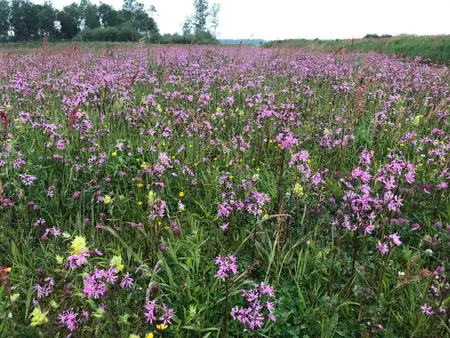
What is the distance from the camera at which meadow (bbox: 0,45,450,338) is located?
2.00m

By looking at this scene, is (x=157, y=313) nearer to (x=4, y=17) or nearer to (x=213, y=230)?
(x=213, y=230)

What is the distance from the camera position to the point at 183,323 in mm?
2139

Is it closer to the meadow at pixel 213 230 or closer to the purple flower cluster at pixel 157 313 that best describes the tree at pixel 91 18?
the meadow at pixel 213 230

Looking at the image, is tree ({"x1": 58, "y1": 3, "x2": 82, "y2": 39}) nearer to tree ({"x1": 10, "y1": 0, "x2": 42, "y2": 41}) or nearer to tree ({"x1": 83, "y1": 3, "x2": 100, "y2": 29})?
tree ({"x1": 83, "y1": 3, "x2": 100, "y2": 29})

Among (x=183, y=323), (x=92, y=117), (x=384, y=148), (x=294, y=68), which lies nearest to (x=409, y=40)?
(x=294, y=68)

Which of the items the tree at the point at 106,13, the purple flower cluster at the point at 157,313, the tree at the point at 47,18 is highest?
the tree at the point at 106,13

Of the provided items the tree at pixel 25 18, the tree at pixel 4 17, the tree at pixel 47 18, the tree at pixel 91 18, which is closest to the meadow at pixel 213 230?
the tree at pixel 47 18

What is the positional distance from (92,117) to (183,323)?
3.27 metres

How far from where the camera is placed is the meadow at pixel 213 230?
200 cm

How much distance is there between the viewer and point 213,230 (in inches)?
116

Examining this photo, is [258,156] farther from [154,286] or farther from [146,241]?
[154,286]

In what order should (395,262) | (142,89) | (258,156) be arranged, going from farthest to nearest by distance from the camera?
1. (142,89)
2. (258,156)
3. (395,262)

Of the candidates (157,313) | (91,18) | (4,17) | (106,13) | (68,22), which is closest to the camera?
(157,313)

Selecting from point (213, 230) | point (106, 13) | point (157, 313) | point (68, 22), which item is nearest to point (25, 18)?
point (68, 22)
